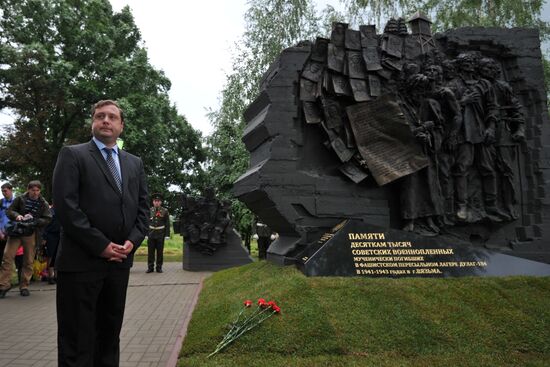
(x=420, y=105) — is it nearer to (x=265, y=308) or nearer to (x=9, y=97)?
(x=265, y=308)

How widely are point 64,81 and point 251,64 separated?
8.38 m

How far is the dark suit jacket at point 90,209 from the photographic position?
2.75 metres

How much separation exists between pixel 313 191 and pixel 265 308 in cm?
250

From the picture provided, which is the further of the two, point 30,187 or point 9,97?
point 9,97

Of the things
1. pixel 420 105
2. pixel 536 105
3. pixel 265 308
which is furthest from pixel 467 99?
pixel 265 308

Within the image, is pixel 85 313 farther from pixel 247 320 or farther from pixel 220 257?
pixel 220 257

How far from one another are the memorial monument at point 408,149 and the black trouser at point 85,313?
3.55 metres

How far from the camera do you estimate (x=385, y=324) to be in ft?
15.1

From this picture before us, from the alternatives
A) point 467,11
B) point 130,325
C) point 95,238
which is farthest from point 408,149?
point 467,11

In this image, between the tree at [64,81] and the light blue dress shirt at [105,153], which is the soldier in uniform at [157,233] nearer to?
the tree at [64,81]

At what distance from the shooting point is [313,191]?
677 centimetres

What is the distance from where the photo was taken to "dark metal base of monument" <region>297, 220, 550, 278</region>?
582 centimetres

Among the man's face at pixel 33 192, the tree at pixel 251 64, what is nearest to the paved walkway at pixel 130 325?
the man's face at pixel 33 192

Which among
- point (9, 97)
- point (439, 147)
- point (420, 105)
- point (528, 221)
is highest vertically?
point (9, 97)
